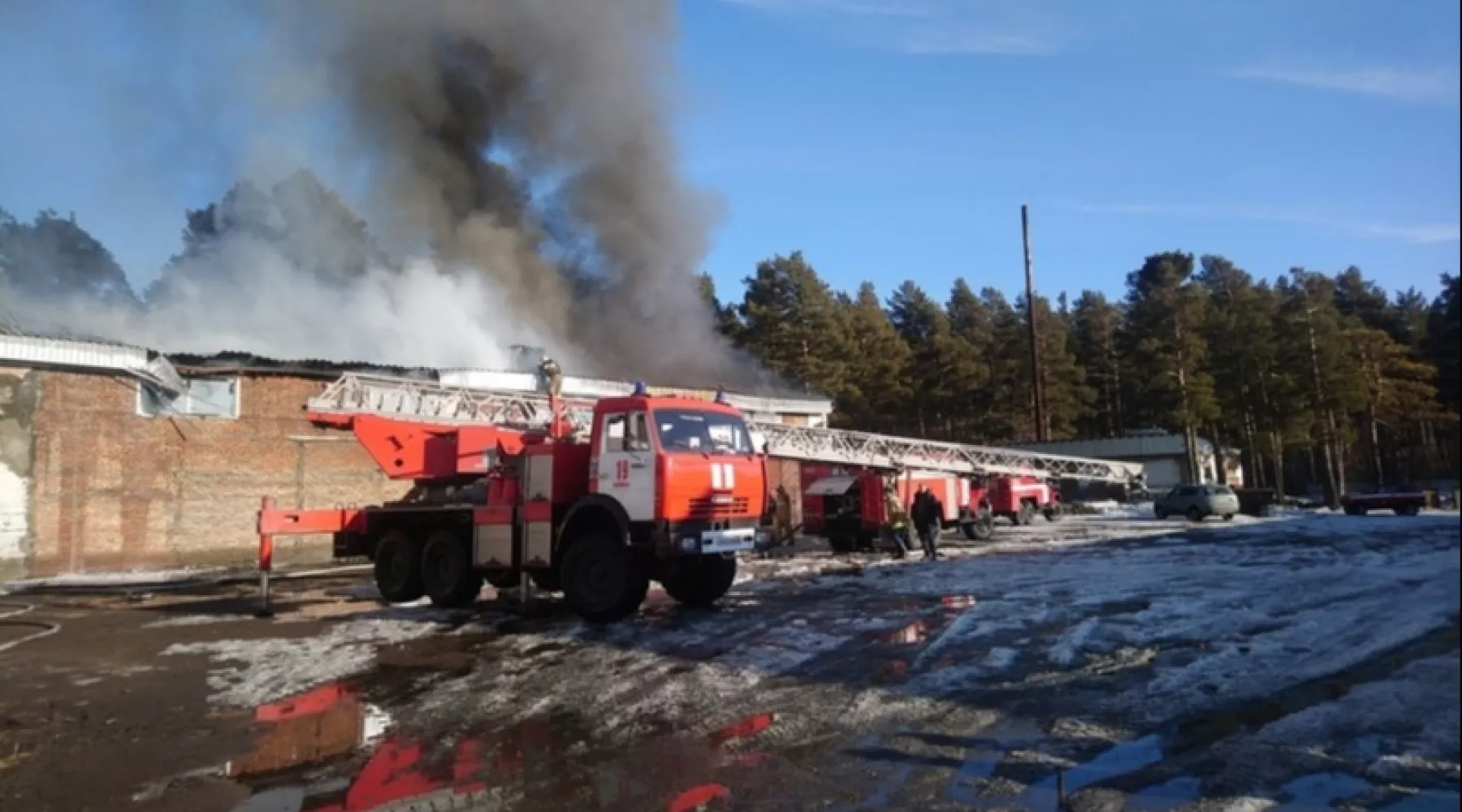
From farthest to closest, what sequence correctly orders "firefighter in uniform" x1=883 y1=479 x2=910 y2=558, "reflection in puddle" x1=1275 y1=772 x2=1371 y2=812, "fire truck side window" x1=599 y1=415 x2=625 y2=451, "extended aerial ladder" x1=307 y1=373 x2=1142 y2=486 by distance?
"firefighter in uniform" x1=883 y1=479 x2=910 y2=558, "extended aerial ladder" x1=307 y1=373 x2=1142 y2=486, "fire truck side window" x1=599 y1=415 x2=625 y2=451, "reflection in puddle" x1=1275 y1=772 x2=1371 y2=812

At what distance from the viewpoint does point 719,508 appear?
448 inches

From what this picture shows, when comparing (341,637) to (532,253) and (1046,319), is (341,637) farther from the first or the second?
(1046,319)

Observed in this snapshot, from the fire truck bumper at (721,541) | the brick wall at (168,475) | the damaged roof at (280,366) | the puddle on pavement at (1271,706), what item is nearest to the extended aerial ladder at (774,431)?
the fire truck bumper at (721,541)

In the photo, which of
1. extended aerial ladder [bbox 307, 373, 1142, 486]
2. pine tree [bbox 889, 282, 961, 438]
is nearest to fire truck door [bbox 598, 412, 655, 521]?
extended aerial ladder [bbox 307, 373, 1142, 486]

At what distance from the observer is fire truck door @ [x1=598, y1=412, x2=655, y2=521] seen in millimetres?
11102

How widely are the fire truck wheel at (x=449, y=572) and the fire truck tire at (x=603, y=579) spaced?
6.83ft

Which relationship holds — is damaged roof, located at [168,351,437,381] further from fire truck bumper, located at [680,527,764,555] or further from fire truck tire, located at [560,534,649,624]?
fire truck bumper, located at [680,527,764,555]

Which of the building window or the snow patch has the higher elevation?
the building window

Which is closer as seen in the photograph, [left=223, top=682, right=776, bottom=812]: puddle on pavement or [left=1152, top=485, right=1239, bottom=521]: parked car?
[left=223, top=682, right=776, bottom=812]: puddle on pavement

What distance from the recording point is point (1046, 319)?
60406mm

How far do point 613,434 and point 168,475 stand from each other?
15.2 metres

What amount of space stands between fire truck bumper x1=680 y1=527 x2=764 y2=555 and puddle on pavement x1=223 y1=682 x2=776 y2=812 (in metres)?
3.93

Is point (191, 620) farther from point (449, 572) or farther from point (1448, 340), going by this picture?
point (1448, 340)

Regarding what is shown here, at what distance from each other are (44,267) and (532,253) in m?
14.1
